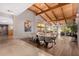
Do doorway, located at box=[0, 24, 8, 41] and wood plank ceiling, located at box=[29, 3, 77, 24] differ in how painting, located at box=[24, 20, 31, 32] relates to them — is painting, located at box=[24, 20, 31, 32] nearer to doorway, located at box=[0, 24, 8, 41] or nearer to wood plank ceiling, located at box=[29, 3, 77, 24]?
wood plank ceiling, located at box=[29, 3, 77, 24]

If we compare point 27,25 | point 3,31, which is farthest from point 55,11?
point 3,31

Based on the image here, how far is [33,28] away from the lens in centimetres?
221

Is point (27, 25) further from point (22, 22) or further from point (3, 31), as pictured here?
point (3, 31)

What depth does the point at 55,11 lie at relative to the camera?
7.06ft

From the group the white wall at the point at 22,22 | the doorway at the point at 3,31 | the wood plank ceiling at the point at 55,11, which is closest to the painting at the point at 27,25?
the white wall at the point at 22,22

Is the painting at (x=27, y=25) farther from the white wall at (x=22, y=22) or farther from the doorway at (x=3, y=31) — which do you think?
the doorway at (x=3, y=31)

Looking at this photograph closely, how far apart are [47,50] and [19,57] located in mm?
600

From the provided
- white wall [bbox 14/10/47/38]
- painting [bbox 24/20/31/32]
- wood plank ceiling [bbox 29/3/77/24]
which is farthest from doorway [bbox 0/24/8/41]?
wood plank ceiling [bbox 29/3/77/24]

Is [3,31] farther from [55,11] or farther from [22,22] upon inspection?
[55,11]

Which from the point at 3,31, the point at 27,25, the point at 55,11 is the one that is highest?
the point at 55,11

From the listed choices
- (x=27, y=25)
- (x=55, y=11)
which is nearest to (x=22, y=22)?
(x=27, y=25)

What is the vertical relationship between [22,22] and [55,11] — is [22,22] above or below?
below

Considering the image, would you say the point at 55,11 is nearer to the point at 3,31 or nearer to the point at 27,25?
the point at 27,25

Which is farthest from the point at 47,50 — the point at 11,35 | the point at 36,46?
the point at 11,35
